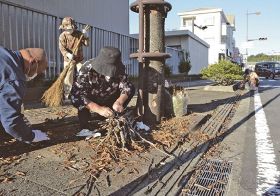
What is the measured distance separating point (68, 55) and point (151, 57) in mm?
2036

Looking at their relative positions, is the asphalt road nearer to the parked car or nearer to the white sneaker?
the white sneaker

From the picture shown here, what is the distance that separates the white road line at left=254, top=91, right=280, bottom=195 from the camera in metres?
3.63

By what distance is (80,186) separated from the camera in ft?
10.6

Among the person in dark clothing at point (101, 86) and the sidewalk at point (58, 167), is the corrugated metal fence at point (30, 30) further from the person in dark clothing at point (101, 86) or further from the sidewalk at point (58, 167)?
the sidewalk at point (58, 167)

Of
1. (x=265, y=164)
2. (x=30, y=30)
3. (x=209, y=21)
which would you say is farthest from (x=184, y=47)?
(x=209, y=21)

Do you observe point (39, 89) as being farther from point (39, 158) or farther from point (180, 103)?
point (39, 158)

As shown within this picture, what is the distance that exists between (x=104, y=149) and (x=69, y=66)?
2665 mm

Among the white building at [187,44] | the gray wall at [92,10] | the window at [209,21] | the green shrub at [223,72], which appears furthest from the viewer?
the window at [209,21]

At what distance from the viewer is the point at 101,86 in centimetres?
516

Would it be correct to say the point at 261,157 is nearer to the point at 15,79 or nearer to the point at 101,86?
the point at 101,86

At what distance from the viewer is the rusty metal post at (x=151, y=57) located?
6098 mm

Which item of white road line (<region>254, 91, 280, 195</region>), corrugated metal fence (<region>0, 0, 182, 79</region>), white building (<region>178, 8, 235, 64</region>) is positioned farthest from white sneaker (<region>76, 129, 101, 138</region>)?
white building (<region>178, 8, 235, 64</region>)

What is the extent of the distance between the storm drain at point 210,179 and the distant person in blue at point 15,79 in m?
1.81

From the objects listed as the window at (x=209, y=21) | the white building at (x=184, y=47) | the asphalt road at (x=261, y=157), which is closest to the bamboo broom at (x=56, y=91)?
the asphalt road at (x=261, y=157)
